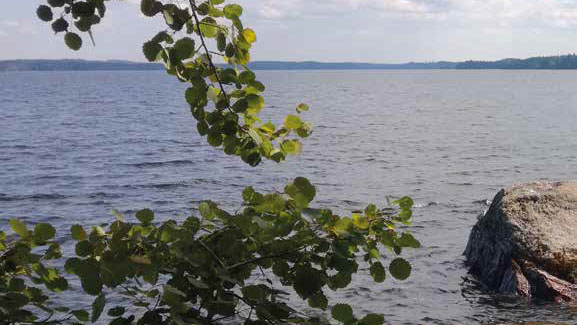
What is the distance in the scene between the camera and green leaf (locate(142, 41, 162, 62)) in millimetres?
2312

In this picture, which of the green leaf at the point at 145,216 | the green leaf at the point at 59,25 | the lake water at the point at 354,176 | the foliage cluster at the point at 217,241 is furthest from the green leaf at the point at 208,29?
the lake water at the point at 354,176

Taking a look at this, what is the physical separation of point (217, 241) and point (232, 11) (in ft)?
3.31

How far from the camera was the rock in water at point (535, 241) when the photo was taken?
988cm

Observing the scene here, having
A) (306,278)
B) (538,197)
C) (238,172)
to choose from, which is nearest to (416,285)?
(538,197)

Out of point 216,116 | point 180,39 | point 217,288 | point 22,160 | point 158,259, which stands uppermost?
point 180,39

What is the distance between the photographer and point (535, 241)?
9961mm

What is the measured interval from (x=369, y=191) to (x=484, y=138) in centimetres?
1971

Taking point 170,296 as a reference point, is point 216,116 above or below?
above

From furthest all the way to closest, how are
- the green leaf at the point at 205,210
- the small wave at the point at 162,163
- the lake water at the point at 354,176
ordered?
1. the small wave at the point at 162,163
2. the lake water at the point at 354,176
3. the green leaf at the point at 205,210

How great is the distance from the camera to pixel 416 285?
11.4 meters

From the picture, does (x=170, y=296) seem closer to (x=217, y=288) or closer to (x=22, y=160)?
(x=217, y=288)

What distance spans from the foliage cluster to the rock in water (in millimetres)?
7825

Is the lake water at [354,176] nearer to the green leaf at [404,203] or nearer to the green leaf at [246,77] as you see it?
the green leaf at [404,203]

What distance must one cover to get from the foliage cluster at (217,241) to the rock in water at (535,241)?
25.7 feet
